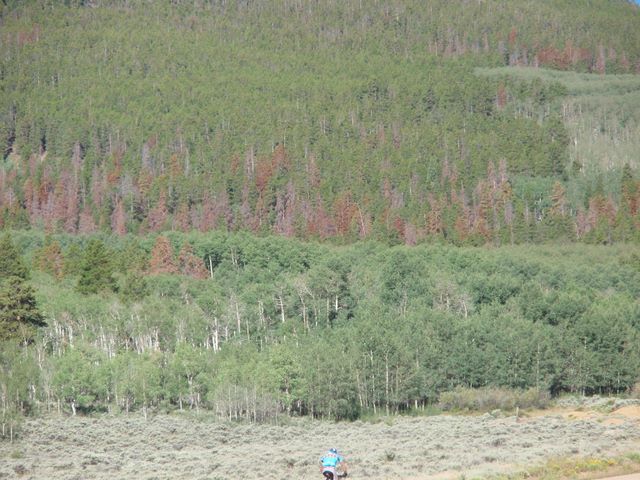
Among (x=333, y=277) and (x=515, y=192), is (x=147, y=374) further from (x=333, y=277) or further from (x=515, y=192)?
(x=515, y=192)

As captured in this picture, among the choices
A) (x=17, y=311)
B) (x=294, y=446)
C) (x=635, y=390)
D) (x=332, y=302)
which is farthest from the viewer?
(x=332, y=302)

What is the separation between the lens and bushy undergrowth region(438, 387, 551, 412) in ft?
295

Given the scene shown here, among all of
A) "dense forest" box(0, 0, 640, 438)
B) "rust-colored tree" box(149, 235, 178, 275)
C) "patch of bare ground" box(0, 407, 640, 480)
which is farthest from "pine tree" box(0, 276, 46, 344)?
"rust-colored tree" box(149, 235, 178, 275)

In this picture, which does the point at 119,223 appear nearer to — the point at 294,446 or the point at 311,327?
the point at 311,327

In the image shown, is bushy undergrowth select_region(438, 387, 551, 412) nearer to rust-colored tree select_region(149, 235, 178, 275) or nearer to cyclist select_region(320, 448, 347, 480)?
cyclist select_region(320, 448, 347, 480)

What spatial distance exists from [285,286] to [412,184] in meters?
74.2

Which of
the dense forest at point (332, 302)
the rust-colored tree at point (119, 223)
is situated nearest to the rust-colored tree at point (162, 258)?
the dense forest at point (332, 302)

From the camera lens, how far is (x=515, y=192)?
196m

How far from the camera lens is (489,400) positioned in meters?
90.9

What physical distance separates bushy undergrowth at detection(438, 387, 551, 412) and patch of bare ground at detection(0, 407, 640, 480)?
1107 cm

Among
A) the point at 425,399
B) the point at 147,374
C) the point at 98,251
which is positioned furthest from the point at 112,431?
the point at 98,251

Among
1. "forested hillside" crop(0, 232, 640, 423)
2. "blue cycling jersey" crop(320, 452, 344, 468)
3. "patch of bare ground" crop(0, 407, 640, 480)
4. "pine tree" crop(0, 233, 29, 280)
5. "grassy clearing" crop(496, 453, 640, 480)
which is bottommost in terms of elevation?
"grassy clearing" crop(496, 453, 640, 480)

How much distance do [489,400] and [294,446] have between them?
3309cm

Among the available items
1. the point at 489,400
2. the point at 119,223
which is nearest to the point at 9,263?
the point at 489,400
